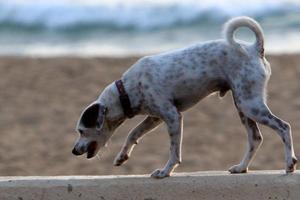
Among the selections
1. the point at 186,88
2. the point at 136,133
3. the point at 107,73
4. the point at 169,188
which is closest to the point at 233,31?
the point at 186,88

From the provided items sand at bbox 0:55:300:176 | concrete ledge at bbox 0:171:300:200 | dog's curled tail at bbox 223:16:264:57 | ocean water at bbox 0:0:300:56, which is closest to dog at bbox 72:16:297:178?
dog's curled tail at bbox 223:16:264:57

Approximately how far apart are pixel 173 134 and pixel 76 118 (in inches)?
215

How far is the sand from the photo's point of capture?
934cm

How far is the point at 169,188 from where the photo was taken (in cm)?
550

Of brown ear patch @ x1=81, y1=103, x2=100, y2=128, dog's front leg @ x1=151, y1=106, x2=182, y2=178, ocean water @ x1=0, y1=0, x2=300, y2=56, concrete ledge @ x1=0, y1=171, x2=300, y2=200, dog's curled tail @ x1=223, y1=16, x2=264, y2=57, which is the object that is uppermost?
dog's curled tail @ x1=223, y1=16, x2=264, y2=57

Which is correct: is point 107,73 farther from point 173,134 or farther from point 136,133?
point 173,134

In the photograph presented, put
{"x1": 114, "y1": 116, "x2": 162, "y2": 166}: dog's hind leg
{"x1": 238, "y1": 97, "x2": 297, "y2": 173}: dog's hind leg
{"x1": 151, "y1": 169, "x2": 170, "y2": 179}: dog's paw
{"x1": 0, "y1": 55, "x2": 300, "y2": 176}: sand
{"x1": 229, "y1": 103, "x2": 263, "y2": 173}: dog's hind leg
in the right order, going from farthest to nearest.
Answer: {"x1": 0, "y1": 55, "x2": 300, "y2": 176}: sand, {"x1": 114, "y1": 116, "x2": 162, "y2": 166}: dog's hind leg, {"x1": 229, "y1": 103, "x2": 263, "y2": 173}: dog's hind leg, {"x1": 151, "y1": 169, "x2": 170, "y2": 179}: dog's paw, {"x1": 238, "y1": 97, "x2": 297, "y2": 173}: dog's hind leg

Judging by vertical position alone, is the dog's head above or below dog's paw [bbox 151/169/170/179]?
above

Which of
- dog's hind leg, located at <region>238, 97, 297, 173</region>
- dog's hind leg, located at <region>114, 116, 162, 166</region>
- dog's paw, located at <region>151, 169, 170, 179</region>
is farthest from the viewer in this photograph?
dog's hind leg, located at <region>114, 116, 162, 166</region>

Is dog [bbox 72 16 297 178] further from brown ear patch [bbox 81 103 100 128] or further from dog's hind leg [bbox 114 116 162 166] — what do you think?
dog's hind leg [bbox 114 116 162 166]

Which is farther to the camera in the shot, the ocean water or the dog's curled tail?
the ocean water

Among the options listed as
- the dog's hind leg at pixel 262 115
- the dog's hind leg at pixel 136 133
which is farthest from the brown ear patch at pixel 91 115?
the dog's hind leg at pixel 262 115

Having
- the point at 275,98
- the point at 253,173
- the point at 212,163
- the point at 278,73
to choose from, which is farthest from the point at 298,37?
the point at 253,173

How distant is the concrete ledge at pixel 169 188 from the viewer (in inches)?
216
